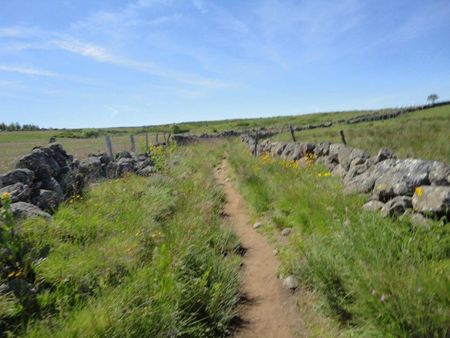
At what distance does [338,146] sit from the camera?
9820mm

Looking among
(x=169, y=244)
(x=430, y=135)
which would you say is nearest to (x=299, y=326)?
(x=169, y=244)

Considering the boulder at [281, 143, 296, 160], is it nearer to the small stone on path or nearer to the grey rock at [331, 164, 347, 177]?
the grey rock at [331, 164, 347, 177]

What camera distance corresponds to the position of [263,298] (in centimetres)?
475

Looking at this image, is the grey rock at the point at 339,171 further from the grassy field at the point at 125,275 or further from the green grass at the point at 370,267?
the grassy field at the point at 125,275

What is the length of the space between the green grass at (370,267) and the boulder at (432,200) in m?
0.27

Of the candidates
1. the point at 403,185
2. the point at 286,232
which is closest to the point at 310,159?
the point at 286,232

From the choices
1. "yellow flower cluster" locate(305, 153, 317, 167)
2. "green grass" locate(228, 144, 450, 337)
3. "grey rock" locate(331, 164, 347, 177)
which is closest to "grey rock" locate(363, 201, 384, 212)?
"green grass" locate(228, 144, 450, 337)

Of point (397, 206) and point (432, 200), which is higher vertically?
point (432, 200)

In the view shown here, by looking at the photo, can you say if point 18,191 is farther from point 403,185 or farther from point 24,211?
point 403,185

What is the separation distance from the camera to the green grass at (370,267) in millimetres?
3084

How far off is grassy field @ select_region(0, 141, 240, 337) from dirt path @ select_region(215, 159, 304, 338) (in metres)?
0.26

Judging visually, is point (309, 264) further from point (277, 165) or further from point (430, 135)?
point (430, 135)

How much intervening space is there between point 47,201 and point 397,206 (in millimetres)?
6047

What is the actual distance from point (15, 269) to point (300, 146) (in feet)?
33.9
